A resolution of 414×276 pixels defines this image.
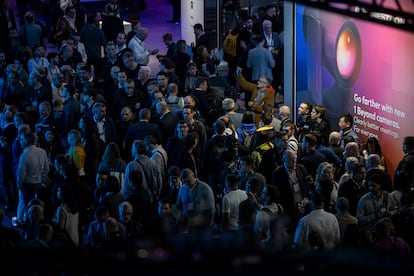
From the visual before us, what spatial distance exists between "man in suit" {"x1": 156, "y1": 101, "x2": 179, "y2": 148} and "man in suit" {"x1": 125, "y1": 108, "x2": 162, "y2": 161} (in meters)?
0.32

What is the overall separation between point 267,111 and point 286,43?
2.79m

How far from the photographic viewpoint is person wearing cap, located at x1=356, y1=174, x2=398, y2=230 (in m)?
12.1

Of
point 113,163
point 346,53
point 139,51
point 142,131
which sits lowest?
point 113,163

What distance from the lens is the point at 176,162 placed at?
14.0 meters

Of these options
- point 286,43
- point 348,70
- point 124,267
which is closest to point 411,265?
point 124,267

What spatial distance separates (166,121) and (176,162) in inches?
44.3

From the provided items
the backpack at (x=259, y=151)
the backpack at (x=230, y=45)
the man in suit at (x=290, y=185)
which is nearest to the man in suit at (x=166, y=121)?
the backpack at (x=259, y=151)

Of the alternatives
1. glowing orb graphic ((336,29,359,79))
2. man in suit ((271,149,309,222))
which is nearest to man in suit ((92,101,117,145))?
man in suit ((271,149,309,222))

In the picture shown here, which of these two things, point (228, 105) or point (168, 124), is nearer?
point (168, 124)

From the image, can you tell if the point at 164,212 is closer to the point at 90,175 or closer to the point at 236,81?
the point at 90,175

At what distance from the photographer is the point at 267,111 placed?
49.4ft

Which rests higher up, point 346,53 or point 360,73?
point 346,53

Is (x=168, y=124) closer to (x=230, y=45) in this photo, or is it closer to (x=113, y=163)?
(x=113, y=163)

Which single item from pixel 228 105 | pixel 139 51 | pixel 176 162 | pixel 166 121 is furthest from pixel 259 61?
pixel 176 162
